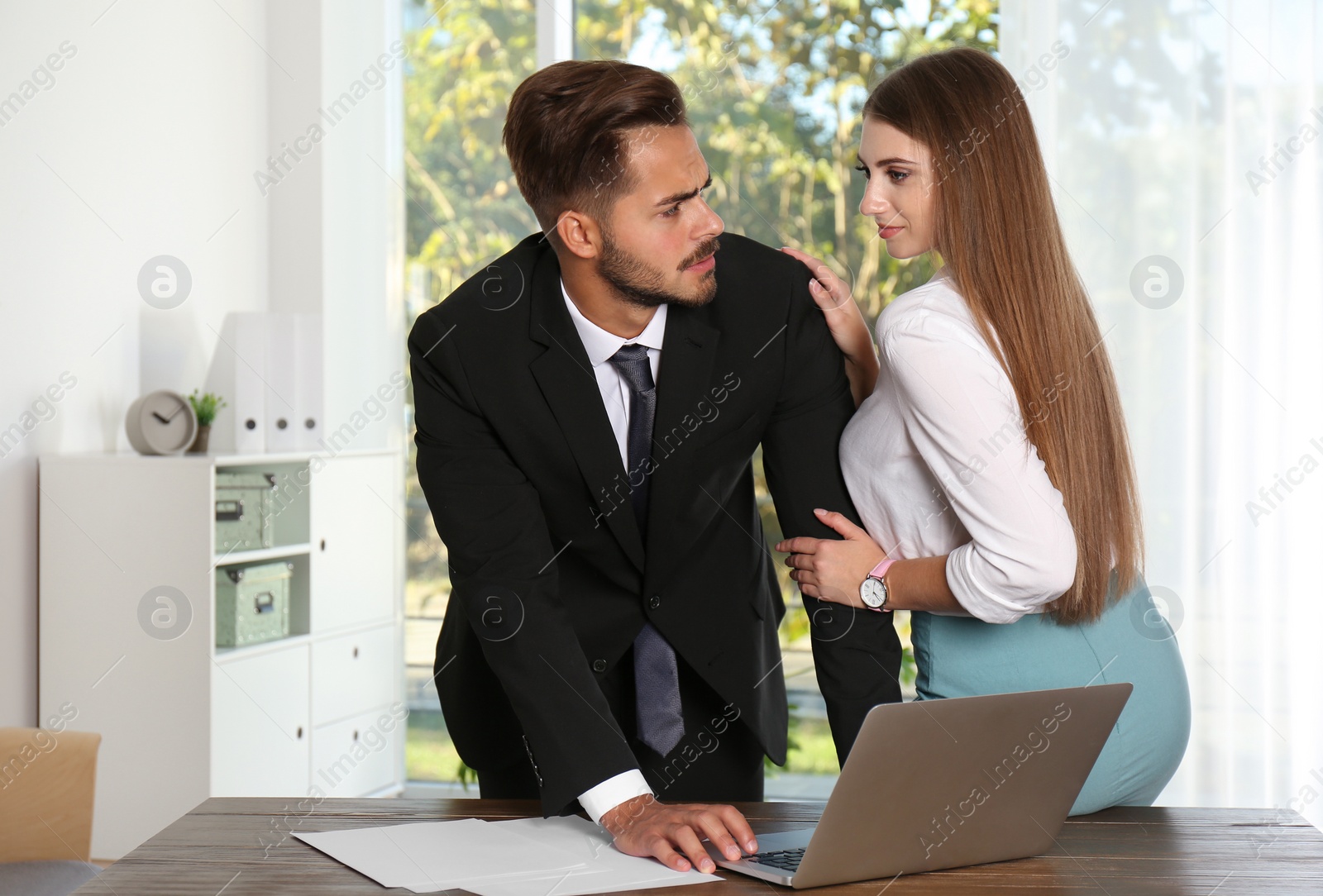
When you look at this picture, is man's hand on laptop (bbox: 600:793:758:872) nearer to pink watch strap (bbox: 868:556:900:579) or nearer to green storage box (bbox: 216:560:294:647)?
pink watch strap (bbox: 868:556:900:579)

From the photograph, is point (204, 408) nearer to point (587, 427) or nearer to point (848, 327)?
point (587, 427)

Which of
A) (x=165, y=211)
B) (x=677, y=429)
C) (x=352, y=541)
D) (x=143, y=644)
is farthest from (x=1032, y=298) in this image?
(x=165, y=211)

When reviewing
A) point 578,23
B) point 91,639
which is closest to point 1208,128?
point 578,23

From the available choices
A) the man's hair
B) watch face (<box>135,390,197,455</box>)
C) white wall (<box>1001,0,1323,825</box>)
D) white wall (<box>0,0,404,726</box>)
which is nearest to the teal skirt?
the man's hair

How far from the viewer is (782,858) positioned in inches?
44.3

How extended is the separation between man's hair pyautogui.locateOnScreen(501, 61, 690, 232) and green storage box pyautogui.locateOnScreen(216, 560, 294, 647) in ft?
5.40

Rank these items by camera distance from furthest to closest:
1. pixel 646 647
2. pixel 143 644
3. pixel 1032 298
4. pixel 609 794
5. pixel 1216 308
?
pixel 1216 308 → pixel 143 644 → pixel 646 647 → pixel 1032 298 → pixel 609 794

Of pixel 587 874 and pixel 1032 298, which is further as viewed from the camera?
pixel 1032 298

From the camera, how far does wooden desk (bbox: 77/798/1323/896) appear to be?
106 centimetres

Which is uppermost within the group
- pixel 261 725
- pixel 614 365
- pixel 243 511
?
pixel 614 365

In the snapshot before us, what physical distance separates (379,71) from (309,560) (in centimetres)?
175

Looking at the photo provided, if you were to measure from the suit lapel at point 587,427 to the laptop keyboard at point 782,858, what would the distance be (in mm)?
596

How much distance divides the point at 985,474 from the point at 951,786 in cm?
39

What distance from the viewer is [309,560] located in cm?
323
